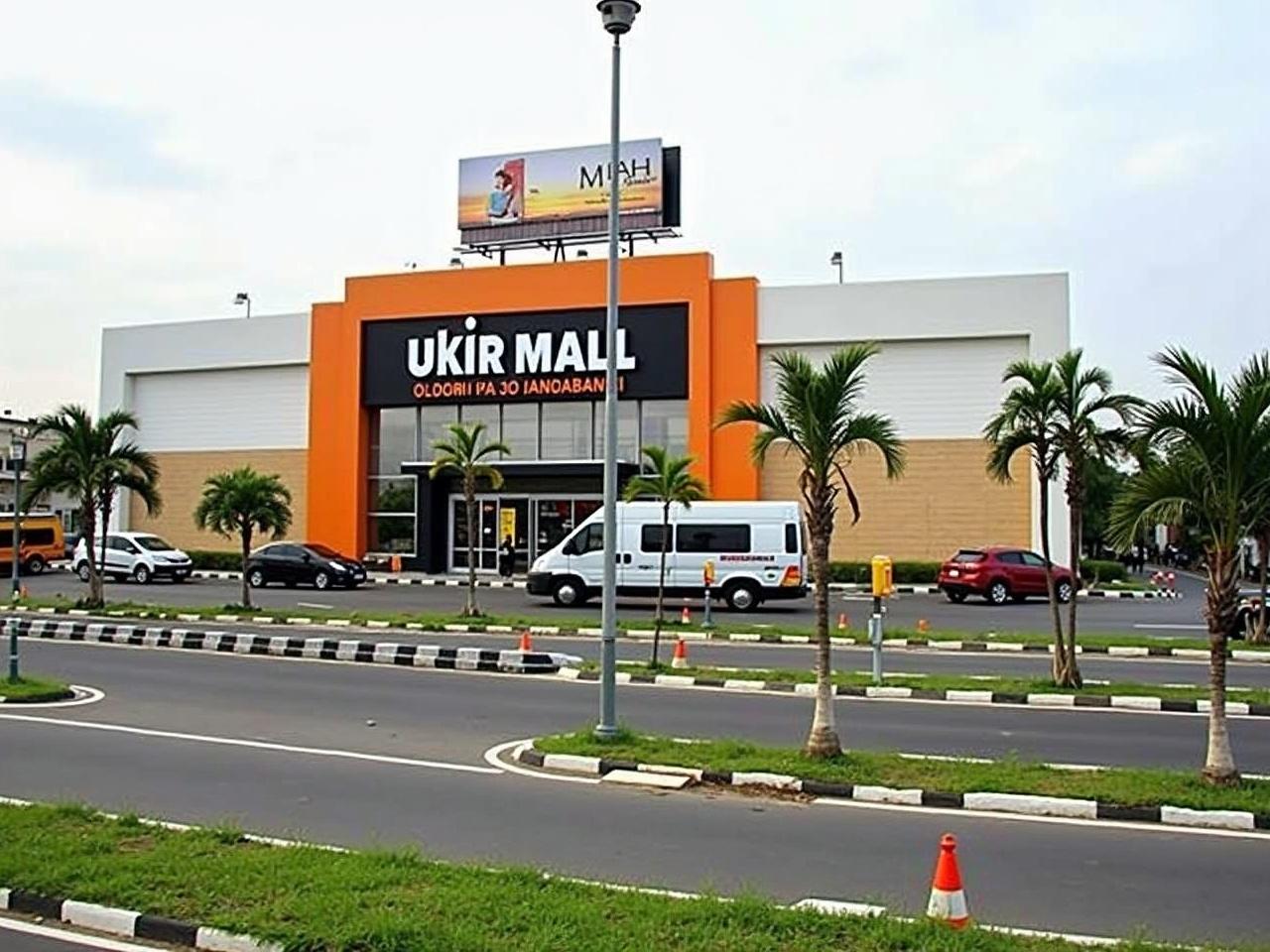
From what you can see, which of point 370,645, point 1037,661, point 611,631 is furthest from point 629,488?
point 611,631

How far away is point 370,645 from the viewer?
20.5 meters

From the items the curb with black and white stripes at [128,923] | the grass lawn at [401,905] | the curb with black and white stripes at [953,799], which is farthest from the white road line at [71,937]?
the curb with black and white stripes at [953,799]

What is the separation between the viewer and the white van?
96.6 feet

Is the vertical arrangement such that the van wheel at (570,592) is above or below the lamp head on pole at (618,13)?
below

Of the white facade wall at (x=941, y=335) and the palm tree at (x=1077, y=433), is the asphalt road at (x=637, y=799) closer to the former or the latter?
the palm tree at (x=1077, y=433)

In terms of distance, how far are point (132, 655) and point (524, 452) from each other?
21811 mm

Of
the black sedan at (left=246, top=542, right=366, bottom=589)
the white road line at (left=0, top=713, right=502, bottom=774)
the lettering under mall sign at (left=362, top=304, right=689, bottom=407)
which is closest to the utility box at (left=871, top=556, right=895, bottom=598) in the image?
the white road line at (left=0, top=713, right=502, bottom=774)

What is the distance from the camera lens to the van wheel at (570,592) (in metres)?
30.6

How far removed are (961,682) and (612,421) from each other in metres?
6.76

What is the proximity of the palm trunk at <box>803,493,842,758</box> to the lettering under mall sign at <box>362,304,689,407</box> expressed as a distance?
92.7 feet

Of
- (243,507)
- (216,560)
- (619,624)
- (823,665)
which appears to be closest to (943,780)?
(823,665)

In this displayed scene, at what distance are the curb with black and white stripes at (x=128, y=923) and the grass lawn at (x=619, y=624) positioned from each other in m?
16.8

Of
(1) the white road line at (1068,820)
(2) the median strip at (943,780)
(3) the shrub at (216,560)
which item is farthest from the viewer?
(3) the shrub at (216,560)

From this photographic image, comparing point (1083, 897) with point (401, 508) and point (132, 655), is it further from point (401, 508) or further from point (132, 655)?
point (401, 508)
